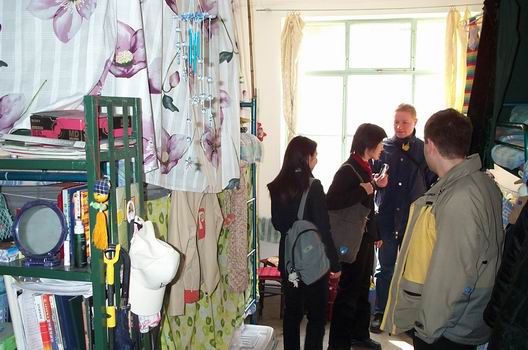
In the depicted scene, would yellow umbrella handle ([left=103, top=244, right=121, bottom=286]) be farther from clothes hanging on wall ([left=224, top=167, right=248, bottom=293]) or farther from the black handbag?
the black handbag

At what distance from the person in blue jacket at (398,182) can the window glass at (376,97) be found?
965 millimetres

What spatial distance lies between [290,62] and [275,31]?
34 cm

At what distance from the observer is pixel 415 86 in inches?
177

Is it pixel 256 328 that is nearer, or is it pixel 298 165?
pixel 298 165

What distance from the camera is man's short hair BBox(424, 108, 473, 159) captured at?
183 cm

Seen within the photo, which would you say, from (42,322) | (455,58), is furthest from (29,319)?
(455,58)

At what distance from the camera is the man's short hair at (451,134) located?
1.83 m

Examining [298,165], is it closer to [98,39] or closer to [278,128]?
[98,39]

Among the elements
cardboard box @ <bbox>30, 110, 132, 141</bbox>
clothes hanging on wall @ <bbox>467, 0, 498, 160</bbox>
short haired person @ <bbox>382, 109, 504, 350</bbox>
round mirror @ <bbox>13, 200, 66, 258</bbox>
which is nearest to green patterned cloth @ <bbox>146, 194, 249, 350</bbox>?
round mirror @ <bbox>13, 200, 66, 258</bbox>

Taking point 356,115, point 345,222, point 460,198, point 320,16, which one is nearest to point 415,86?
point 356,115

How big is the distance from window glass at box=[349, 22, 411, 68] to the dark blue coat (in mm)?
1251

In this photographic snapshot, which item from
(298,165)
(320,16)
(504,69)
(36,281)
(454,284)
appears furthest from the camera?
(320,16)

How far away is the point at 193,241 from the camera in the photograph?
6.49 ft

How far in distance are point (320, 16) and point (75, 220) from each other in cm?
370
